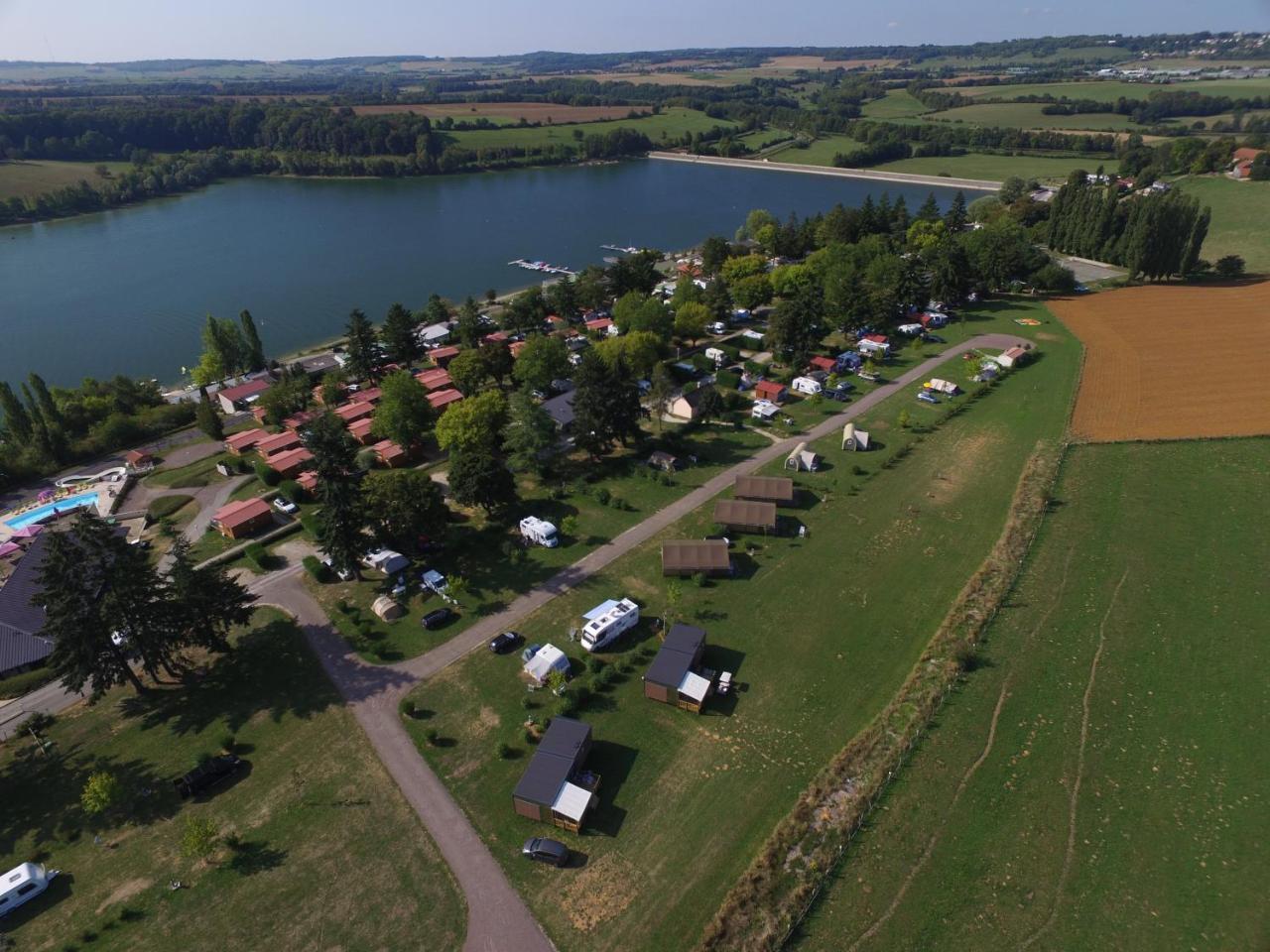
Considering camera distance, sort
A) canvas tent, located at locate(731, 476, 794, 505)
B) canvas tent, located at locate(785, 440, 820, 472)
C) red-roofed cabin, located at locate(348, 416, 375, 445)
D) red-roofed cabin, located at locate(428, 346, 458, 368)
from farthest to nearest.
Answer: red-roofed cabin, located at locate(428, 346, 458, 368) < red-roofed cabin, located at locate(348, 416, 375, 445) < canvas tent, located at locate(785, 440, 820, 472) < canvas tent, located at locate(731, 476, 794, 505)

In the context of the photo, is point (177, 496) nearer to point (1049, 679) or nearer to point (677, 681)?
point (677, 681)

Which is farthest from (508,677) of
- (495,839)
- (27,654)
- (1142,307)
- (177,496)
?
(1142,307)

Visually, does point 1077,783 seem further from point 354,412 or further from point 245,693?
point 354,412

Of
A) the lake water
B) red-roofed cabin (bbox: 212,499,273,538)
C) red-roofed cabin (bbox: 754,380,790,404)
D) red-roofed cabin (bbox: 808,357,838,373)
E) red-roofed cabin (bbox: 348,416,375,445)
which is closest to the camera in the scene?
red-roofed cabin (bbox: 212,499,273,538)

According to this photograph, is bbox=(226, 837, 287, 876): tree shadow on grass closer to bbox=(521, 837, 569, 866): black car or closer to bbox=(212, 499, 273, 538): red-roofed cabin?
bbox=(521, 837, 569, 866): black car

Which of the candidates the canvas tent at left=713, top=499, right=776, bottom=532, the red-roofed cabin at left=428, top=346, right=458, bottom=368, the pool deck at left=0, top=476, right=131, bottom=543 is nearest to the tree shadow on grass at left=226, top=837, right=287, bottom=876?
the canvas tent at left=713, top=499, right=776, bottom=532

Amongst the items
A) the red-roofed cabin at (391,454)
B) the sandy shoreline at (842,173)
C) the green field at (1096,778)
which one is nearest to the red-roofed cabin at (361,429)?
the red-roofed cabin at (391,454)
